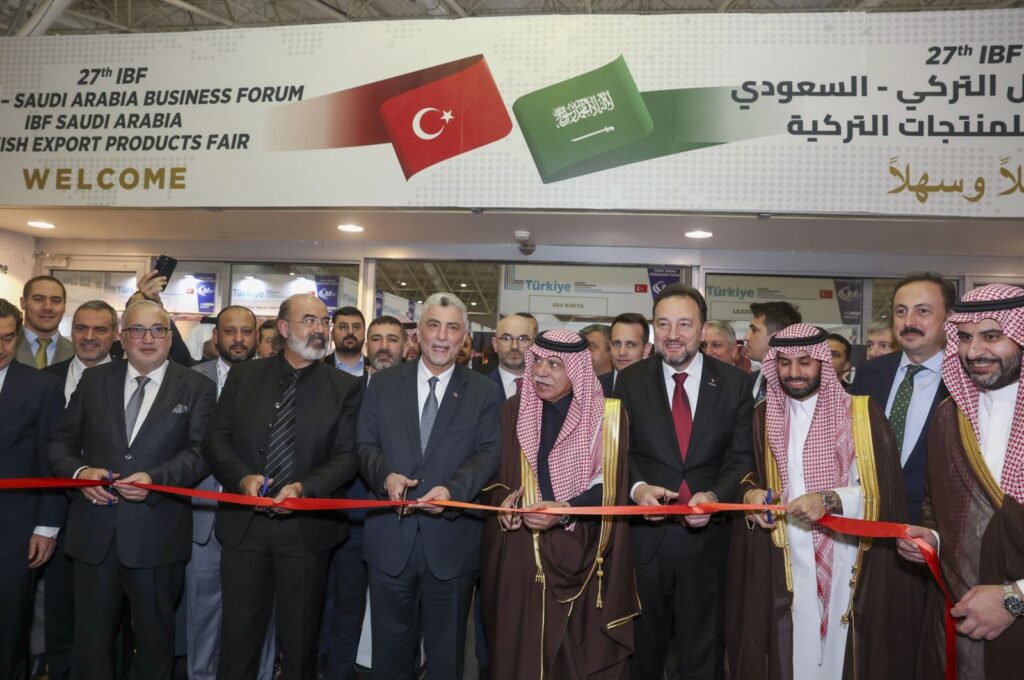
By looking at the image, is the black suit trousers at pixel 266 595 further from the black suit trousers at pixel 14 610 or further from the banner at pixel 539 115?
the banner at pixel 539 115

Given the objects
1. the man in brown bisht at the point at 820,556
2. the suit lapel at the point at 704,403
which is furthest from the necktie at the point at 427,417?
the man in brown bisht at the point at 820,556

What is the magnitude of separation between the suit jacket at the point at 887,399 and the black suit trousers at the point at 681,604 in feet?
2.98

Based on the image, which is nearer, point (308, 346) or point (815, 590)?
point (815, 590)

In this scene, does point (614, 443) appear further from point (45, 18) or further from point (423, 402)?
point (45, 18)

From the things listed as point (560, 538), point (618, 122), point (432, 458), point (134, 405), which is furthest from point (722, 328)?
point (134, 405)

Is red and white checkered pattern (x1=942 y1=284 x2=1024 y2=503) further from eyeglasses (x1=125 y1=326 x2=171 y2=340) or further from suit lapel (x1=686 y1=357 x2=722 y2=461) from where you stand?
eyeglasses (x1=125 y1=326 x2=171 y2=340)

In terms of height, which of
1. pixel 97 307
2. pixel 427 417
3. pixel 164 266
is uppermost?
pixel 164 266

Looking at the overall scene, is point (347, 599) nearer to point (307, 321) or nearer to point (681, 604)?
point (307, 321)

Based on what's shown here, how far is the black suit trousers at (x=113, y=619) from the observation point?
10.2ft

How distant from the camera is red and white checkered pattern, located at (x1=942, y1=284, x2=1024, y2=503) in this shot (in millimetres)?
2275

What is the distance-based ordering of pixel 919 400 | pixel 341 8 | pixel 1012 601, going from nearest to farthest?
pixel 1012 601 → pixel 919 400 → pixel 341 8

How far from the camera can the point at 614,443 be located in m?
3.03

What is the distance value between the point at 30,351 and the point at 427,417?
9.65ft

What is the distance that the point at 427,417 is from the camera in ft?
10.5
